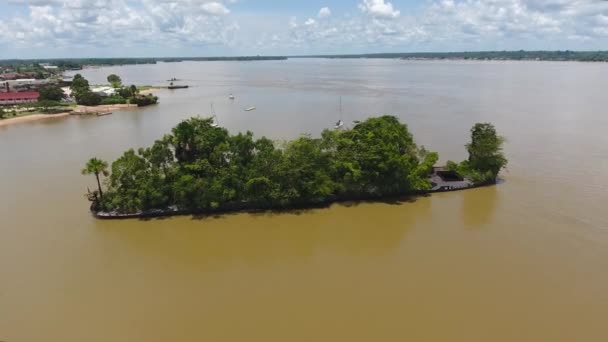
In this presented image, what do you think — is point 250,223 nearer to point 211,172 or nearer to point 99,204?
point 211,172

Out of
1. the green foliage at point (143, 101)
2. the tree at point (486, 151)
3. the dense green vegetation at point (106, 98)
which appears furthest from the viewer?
the green foliage at point (143, 101)

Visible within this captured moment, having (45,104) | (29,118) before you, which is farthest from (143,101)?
(29,118)

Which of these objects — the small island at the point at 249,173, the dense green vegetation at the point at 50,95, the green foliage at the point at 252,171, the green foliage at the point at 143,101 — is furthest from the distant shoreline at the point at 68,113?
the green foliage at the point at 252,171

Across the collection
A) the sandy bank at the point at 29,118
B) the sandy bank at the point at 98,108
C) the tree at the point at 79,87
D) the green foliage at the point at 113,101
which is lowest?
the sandy bank at the point at 29,118

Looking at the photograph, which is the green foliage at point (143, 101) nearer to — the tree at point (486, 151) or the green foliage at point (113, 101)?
the green foliage at point (113, 101)

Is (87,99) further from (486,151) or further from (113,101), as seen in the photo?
(486,151)

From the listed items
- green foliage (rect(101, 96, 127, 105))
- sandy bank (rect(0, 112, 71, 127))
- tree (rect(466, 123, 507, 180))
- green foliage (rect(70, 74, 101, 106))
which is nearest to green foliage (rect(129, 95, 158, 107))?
green foliage (rect(101, 96, 127, 105))

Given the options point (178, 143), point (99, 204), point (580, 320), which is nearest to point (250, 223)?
point (178, 143)
